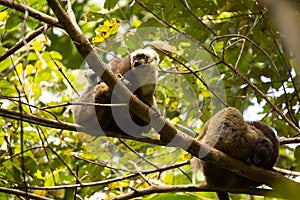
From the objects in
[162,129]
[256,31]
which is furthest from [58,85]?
[162,129]

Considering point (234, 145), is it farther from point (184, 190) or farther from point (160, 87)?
point (160, 87)

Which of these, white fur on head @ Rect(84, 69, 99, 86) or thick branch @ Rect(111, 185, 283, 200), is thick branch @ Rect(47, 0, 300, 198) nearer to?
thick branch @ Rect(111, 185, 283, 200)

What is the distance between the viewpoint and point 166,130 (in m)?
3.59

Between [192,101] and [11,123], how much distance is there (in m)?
2.44

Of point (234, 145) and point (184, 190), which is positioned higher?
point (234, 145)

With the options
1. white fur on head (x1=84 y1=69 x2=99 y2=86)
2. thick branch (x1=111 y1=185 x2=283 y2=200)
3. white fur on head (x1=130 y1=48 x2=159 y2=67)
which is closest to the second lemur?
thick branch (x1=111 y1=185 x2=283 y2=200)

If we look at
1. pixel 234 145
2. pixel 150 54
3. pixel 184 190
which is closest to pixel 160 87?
pixel 150 54

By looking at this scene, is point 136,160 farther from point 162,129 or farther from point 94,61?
point 94,61

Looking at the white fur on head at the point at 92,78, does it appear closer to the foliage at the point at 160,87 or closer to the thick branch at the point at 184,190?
the foliage at the point at 160,87

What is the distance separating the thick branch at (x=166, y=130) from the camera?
9.95 feet

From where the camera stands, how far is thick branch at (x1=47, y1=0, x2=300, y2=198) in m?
3.03

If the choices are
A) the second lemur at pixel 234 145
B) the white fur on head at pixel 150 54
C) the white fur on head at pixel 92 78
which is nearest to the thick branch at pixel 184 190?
the second lemur at pixel 234 145

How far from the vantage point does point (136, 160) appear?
5.91 meters

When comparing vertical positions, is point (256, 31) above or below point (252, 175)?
above
